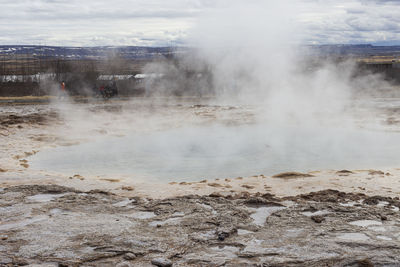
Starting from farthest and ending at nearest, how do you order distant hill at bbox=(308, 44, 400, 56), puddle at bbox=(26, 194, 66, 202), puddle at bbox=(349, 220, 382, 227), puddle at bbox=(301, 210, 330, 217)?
1. distant hill at bbox=(308, 44, 400, 56)
2. puddle at bbox=(26, 194, 66, 202)
3. puddle at bbox=(301, 210, 330, 217)
4. puddle at bbox=(349, 220, 382, 227)

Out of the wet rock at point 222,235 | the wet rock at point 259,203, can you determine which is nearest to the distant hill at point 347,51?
the wet rock at point 259,203

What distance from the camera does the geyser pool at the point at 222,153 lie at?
26.1ft

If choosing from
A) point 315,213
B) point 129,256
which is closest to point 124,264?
point 129,256

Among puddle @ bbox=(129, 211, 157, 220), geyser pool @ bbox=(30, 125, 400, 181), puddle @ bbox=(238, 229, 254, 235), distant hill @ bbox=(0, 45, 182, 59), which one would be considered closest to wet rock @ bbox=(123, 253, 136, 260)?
puddle @ bbox=(129, 211, 157, 220)

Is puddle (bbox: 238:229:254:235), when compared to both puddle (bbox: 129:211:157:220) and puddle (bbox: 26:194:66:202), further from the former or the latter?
puddle (bbox: 26:194:66:202)

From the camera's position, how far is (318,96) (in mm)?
18672

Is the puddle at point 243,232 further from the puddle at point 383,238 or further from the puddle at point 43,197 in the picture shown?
the puddle at point 43,197

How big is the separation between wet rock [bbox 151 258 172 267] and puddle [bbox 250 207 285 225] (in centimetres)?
137

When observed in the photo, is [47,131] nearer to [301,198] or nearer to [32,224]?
[32,224]

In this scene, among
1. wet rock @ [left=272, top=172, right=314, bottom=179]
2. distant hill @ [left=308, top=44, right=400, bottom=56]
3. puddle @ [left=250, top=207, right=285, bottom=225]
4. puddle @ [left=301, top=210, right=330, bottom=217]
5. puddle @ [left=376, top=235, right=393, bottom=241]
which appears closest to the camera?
puddle @ [left=376, top=235, right=393, bottom=241]

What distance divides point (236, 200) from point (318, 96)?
14021 mm

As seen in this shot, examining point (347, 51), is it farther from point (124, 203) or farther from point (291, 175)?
point (124, 203)

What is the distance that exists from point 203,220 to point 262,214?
773mm

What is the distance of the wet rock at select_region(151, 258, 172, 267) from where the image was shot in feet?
12.6
